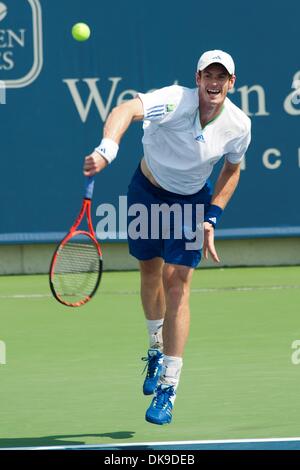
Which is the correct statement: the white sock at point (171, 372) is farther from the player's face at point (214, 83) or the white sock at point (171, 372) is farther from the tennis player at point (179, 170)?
the player's face at point (214, 83)

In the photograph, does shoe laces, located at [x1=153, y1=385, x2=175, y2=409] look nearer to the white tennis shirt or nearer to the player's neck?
the white tennis shirt

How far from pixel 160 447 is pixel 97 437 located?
0.39 m

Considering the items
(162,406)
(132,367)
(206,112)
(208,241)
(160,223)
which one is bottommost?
(162,406)

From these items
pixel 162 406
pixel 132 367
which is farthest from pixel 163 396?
pixel 132 367

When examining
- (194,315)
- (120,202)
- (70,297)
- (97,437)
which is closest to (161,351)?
(70,297)

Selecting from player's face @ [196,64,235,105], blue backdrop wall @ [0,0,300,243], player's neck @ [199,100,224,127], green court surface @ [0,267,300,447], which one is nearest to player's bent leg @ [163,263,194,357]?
green court surface @ [0,267,300,447]

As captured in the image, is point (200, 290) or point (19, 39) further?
point (19, 39)

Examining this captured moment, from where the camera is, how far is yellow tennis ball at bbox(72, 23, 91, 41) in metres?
11.8

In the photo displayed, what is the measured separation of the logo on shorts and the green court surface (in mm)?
1961

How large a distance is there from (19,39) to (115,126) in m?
6.61

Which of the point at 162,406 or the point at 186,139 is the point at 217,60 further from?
the point at 162,406

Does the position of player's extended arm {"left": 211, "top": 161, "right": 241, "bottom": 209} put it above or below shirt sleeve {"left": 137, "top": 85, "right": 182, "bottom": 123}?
below

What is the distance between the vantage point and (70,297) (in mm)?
6641

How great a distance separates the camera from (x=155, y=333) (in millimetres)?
6566
